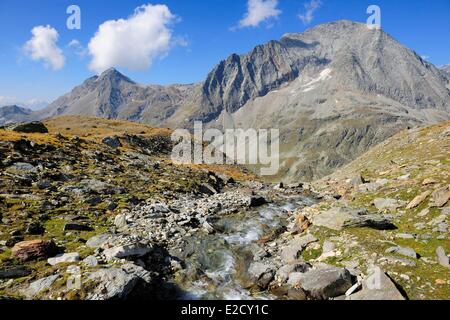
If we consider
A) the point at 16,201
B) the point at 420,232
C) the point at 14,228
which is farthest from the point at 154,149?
the point at 420,232

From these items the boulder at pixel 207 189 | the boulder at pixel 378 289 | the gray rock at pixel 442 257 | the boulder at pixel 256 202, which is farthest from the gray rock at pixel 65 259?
the boulder at pixel 207 189

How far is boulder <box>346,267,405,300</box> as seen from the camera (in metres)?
18.5

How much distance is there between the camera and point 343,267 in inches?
906

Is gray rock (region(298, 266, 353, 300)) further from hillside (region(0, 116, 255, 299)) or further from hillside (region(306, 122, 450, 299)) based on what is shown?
hillside (region(0, 116, 255, 299))

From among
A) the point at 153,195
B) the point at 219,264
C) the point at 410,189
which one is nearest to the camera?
the point at 219,264

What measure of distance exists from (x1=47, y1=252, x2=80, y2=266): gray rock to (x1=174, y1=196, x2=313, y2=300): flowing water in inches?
296

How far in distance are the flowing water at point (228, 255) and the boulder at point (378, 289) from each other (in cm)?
569

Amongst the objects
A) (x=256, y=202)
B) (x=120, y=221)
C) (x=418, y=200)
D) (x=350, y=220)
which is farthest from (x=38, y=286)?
(x=256, y=202)

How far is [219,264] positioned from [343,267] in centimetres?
1012

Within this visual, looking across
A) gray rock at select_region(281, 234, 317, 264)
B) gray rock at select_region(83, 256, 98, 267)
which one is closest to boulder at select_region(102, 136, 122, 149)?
gray rock at select_region(83, 256, 98, 267)

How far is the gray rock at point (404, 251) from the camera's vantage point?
22.7 metres

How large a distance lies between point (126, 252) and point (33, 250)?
609cm
